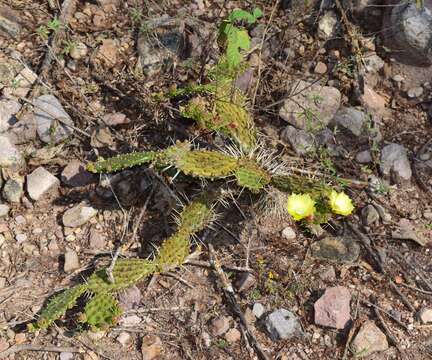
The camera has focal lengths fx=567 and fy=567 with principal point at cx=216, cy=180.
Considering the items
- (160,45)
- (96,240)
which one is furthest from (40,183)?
(160,45)

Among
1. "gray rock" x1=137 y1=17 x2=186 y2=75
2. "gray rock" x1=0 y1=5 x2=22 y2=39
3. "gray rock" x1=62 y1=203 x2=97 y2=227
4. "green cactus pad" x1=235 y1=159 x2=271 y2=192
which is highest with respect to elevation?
"gray rock" x1=0 y1=5 x2=22 y2=39

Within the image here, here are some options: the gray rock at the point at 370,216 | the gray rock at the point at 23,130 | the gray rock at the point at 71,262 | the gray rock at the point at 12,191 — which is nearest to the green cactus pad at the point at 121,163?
the gray rock at the point at 71,262

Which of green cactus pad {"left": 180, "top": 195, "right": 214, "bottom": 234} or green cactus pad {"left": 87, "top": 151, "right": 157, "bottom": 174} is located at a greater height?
green cactus pad {"left": 87, "top": 151, "right": 157, "bottom": 174}

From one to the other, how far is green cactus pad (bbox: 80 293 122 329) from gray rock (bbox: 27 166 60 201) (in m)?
0.86

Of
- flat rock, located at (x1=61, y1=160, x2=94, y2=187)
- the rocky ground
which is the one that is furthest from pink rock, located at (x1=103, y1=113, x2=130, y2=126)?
flat rock, located at (x1=61, y1=160, x2=94, y2=187)

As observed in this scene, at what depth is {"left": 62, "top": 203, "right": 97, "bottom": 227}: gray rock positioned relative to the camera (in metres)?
3.29

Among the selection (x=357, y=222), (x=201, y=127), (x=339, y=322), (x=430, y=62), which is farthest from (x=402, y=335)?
(x=430, y=62)

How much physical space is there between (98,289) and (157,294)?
15.2 inches

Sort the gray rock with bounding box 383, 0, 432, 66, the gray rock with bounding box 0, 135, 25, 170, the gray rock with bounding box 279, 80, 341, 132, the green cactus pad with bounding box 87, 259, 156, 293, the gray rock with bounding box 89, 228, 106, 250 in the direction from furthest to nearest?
the gray rock with bounding box 383, 0, 432, 66 < the gray rock with bounding box 279, 80, 341, 132 < the gray rock with bounding box 0, 135, 25, 170 < the gray rock with bounding box 89, 228, 106, 250 < the green cactus pad with bounding box 87, 259, 156, 293

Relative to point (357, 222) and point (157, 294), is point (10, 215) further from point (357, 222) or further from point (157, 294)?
point (357, 222)

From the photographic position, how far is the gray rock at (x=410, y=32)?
12.3 ft

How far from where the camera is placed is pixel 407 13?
3775mm

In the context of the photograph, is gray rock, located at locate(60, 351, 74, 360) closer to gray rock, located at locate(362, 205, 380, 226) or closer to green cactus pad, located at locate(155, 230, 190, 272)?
green cactus pad, located at locate(155, 230, 190, 272)

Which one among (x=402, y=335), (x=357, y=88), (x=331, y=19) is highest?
(x=331, y=19)
